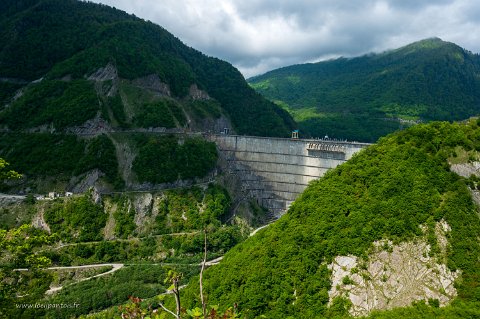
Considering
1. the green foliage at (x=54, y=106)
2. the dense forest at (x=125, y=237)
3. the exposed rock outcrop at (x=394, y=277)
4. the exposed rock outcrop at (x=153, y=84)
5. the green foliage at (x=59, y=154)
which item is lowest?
the dense forest at (x=125, y=237)

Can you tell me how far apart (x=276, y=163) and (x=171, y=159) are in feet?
83.2

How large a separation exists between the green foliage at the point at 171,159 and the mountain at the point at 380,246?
5589 centimetres

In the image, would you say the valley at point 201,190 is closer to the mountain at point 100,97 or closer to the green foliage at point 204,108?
the mountain at point 100,97

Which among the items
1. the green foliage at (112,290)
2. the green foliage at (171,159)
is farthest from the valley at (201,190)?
the green foliage at (171,159)

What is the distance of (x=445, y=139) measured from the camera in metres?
34.6

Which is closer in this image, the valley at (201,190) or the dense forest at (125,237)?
the valley at (201,190)

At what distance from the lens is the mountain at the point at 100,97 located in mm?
90875

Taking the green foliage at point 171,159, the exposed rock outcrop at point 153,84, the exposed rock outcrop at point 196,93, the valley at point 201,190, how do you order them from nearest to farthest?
the valley at point 201,190 < the green foliage at point 171,159 < the exposed rock outcrop at point 153,84 < the exposed rock outcrop at point 196,93

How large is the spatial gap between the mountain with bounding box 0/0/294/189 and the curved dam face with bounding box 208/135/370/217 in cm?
788

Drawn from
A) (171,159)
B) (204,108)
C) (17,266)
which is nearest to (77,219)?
(171,159)

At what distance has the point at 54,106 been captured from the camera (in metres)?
99.7

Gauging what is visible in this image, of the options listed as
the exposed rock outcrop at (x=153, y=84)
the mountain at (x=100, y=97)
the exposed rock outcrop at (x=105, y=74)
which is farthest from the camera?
the exposed rock outcrop at (x=153, y=84)

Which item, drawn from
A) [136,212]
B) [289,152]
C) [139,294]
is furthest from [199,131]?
[139,294]

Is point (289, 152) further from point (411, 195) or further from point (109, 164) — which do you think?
point (411, 195)
